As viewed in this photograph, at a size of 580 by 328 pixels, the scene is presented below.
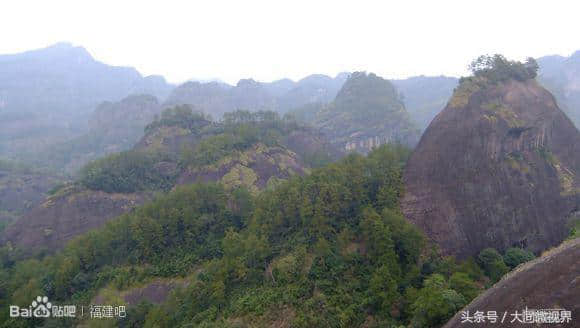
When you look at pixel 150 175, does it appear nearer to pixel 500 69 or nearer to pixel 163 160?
pixel 163 160

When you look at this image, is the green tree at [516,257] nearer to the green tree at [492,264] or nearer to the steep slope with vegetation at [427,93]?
the green tree at [492,264]

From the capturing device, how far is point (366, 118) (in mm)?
103062

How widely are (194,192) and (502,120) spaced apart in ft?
98.0

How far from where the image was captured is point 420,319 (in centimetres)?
1784

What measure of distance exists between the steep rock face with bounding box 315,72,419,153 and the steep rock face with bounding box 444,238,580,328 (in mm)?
78059

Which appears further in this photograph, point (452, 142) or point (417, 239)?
point (452, 142)

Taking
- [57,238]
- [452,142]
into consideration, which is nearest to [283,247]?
[452,142]

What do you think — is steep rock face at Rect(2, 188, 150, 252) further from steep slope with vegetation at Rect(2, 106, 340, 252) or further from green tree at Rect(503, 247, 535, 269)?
green tree at Rect(503, 247, 535, 269)

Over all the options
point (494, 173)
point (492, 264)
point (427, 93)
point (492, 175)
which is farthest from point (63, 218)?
point (427, 93)

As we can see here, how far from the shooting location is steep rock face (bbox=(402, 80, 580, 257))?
87.9 feet

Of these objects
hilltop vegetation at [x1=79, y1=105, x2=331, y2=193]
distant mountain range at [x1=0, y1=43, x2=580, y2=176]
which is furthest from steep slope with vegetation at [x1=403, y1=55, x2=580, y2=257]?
distant mountain range at [x1=0, y1=43, x2=580, y2=176]

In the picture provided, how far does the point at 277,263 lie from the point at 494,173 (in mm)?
19005

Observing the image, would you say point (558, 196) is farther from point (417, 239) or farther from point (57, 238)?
point (57, 238)

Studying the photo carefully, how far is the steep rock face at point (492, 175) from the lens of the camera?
26.8m
